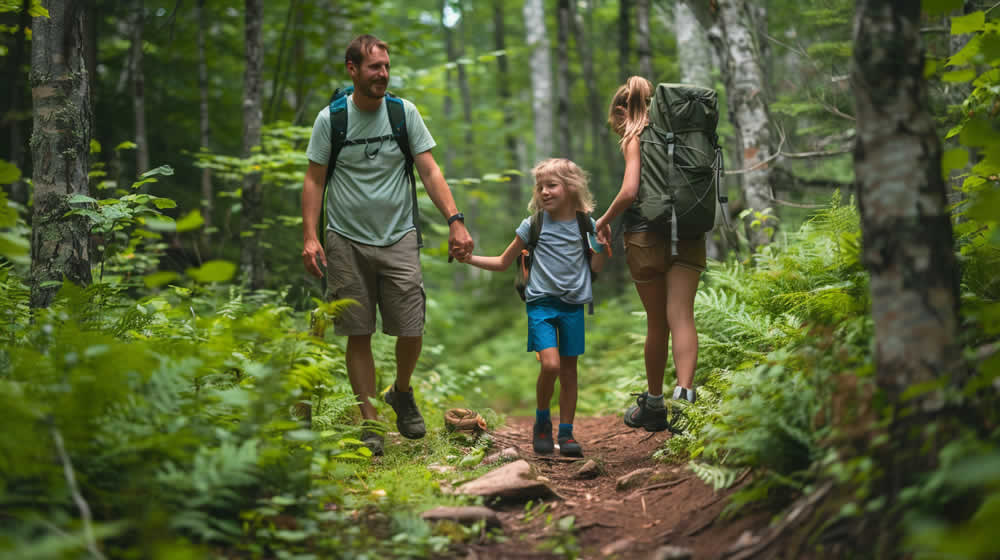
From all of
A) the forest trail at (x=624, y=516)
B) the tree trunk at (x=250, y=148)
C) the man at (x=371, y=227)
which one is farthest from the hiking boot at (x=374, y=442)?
the tree trunk at (x=250, y=148)

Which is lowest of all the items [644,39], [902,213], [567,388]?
[567,388]

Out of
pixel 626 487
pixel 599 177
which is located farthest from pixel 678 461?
pixel 599 177

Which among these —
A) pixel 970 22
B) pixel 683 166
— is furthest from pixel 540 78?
pixel 970 22

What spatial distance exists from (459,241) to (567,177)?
0.98 metres

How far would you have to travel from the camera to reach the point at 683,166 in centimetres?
493

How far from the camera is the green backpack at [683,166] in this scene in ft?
16.0

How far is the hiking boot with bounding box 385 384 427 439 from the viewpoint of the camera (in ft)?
16.5

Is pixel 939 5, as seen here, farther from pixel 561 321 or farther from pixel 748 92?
pixel 748 92

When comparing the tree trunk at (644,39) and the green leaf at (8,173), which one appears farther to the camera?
the tree trunk at (644,39)

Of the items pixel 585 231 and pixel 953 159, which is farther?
pixel 585 231

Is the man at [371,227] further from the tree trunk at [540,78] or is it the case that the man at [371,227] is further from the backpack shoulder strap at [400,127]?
the tree trunk at [540,78]

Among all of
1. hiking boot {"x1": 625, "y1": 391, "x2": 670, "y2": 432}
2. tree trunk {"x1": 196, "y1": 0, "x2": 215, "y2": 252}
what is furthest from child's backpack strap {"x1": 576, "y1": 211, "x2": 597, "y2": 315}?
tree trunk {"x1": 196, "y1": 0, "x2": 215, "y2": 252}

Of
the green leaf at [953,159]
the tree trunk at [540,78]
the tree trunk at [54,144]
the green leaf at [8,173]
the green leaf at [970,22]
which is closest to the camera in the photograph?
the green leaf at [953,159]

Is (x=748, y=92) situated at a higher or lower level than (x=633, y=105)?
higher
